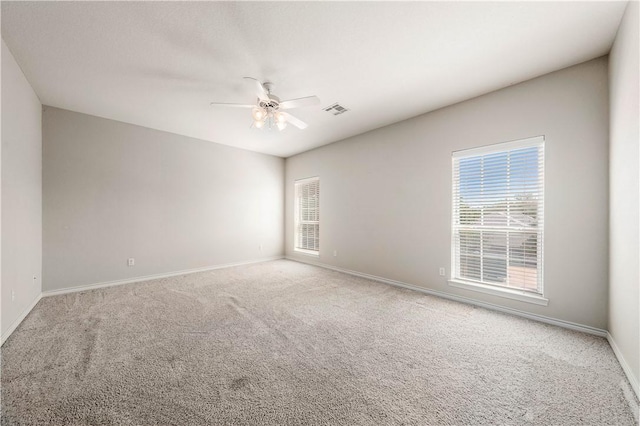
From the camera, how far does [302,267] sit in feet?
17.3

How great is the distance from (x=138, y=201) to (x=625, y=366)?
6.19m

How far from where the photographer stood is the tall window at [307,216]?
18.5ft

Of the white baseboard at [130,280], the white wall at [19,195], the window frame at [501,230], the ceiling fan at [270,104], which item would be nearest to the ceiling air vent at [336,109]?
the ceiling fan at [270,104]

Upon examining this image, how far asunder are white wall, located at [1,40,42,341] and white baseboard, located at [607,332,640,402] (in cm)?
503

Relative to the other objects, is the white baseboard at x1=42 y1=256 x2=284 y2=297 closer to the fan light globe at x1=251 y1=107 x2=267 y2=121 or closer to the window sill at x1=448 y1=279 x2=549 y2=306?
the fan light globe at x1=251 y1=107 x2=267 y2=121

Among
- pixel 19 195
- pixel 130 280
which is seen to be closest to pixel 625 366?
pixel 19 195

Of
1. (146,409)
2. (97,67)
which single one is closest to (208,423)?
(146,409)

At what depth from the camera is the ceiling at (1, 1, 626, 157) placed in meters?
1.83

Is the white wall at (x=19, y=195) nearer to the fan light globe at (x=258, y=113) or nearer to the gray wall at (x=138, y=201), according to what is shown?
the gray wall at (x=138, y=201)

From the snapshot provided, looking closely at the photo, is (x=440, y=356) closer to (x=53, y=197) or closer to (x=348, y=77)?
(x=348, y=77)

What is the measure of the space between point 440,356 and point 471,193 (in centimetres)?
218

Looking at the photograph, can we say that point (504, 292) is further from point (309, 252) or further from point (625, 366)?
point (309, 252)

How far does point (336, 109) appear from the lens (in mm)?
3512

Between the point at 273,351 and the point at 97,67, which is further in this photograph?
the point at 97,67
